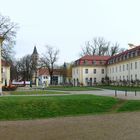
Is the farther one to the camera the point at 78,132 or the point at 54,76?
the point at 54,76

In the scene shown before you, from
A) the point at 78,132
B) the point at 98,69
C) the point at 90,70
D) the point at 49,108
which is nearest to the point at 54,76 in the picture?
the point at 90,70

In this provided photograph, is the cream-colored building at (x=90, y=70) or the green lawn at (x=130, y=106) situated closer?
the green lawn at (x=130, y=106)

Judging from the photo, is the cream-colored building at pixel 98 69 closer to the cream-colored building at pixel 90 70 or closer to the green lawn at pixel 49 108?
the cream-colored building at pixel 90 70

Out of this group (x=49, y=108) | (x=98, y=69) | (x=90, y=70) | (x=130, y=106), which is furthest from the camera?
(x=98, y=69)

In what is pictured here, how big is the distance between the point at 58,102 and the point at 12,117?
15.4 ft

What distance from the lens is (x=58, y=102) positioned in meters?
23.5

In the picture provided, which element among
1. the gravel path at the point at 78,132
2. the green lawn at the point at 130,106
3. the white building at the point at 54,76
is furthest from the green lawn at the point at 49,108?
the white building at the point at 54,76

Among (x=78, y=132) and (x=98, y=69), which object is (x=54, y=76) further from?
(x=78, y=132)

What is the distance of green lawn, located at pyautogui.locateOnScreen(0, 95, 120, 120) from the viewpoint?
20.4 m

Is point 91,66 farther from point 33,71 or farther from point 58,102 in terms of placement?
point 58,102

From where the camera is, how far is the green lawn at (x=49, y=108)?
805 inches

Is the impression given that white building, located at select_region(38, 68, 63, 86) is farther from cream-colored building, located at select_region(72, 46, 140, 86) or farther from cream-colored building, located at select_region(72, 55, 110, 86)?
cream-colored building, located at select_region(72, 55, 110, 86)

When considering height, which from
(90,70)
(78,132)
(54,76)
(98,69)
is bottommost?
(78,132)

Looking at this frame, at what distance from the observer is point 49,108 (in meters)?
22.0
